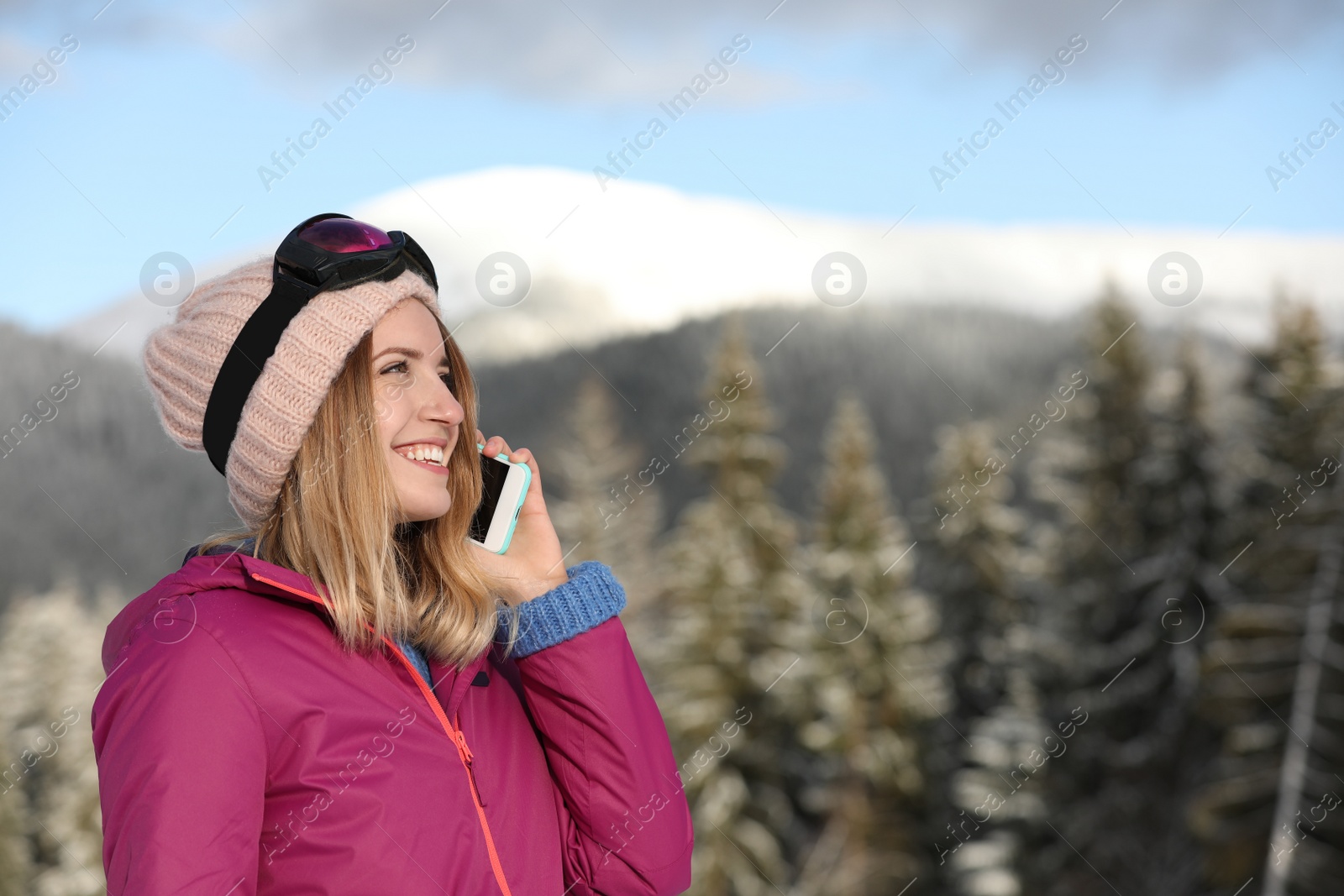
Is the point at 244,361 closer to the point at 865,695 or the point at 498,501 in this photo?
the point at 498,501

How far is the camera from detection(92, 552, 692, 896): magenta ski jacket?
1.74m

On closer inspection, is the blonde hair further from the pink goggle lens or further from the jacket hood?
the pink goggle lens

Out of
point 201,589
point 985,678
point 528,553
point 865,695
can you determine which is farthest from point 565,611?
point 985,678

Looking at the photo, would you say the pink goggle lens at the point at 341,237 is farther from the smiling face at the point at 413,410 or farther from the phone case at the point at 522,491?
the phone case at the point at 522,491

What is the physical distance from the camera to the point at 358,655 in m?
2.09

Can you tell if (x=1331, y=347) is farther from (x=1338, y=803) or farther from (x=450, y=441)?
(x=450, y=441)

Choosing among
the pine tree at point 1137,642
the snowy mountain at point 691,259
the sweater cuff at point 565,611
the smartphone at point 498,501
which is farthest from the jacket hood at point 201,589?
the snowy mountain at point 691,259

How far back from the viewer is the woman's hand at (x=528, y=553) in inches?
98.0

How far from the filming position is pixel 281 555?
7.33ft

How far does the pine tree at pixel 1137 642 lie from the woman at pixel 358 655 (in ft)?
73.3

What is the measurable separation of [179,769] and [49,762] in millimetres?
33889

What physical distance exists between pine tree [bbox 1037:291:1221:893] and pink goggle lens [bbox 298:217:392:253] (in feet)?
74.9

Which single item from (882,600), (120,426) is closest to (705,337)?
(120,426)

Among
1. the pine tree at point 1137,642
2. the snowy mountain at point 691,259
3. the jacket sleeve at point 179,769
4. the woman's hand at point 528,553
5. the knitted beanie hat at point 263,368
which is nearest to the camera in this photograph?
the jacket sleeve at point 179,769
